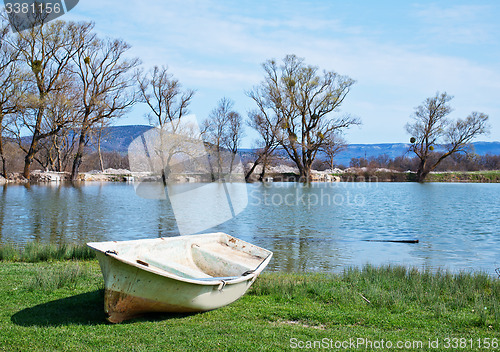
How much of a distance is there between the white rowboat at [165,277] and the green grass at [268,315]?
0.73 ft

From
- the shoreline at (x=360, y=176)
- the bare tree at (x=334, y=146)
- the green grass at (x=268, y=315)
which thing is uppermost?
the bare tree at (x=334, y=146)

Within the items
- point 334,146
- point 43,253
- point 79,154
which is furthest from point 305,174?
point 43,253

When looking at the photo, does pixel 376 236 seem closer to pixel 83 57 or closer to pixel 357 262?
pixel 357 262

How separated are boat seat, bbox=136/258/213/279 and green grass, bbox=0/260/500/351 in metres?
0.89

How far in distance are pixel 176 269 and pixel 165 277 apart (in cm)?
179

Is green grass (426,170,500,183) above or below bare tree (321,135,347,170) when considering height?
below

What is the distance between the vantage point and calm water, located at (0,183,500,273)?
12508 mm

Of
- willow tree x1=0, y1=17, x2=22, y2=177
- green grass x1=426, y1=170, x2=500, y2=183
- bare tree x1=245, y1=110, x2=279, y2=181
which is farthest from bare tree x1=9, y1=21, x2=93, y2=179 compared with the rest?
green grass x1=426, y1=170, x2=500, y2=183

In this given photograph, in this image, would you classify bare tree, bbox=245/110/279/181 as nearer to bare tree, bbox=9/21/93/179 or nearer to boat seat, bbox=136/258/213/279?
bare tree, bbox=9/21/93/179

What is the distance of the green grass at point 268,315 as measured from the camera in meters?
5.18

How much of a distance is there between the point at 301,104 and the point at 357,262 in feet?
152

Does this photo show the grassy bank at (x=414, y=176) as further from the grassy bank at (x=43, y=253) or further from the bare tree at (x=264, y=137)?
the grassy bank at (x=43, y=253)

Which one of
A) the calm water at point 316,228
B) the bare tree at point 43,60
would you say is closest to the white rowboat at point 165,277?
the calm water at point 316,228

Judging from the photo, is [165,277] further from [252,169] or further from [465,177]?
[465,177]
